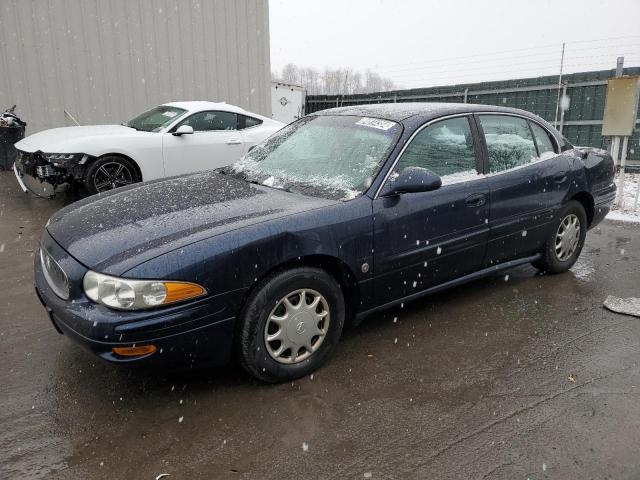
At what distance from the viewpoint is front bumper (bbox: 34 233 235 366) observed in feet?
7.78

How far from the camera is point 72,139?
6574mm

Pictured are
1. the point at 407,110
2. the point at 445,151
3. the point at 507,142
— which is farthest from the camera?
the point at 507,142

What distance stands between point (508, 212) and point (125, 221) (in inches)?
106

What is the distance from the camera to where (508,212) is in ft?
12.7

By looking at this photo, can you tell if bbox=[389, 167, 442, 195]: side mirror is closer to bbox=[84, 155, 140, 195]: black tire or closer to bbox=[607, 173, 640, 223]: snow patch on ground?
bbox=[84, 155, 140, 195]: black tire

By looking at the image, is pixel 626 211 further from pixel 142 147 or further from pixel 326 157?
pixel 142 147

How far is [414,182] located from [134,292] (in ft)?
5.61

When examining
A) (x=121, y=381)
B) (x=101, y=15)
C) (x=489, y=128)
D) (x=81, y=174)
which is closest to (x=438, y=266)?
(x=489, y=128)

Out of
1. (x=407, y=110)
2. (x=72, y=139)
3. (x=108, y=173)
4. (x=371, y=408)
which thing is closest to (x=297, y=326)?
(x=371, y=408)

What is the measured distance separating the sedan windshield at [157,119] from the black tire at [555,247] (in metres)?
5.34

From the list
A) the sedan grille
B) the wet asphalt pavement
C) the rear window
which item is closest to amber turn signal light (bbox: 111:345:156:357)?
the wet asphalt pavement

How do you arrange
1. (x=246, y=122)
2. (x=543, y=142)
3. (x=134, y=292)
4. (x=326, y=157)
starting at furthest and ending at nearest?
(x=246, y=122) < (x=543, y=142) < (x=326, y=157) < (x=134, y=292)

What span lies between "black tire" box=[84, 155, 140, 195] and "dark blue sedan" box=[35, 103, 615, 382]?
11.0 ft

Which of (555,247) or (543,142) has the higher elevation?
(543,142)
